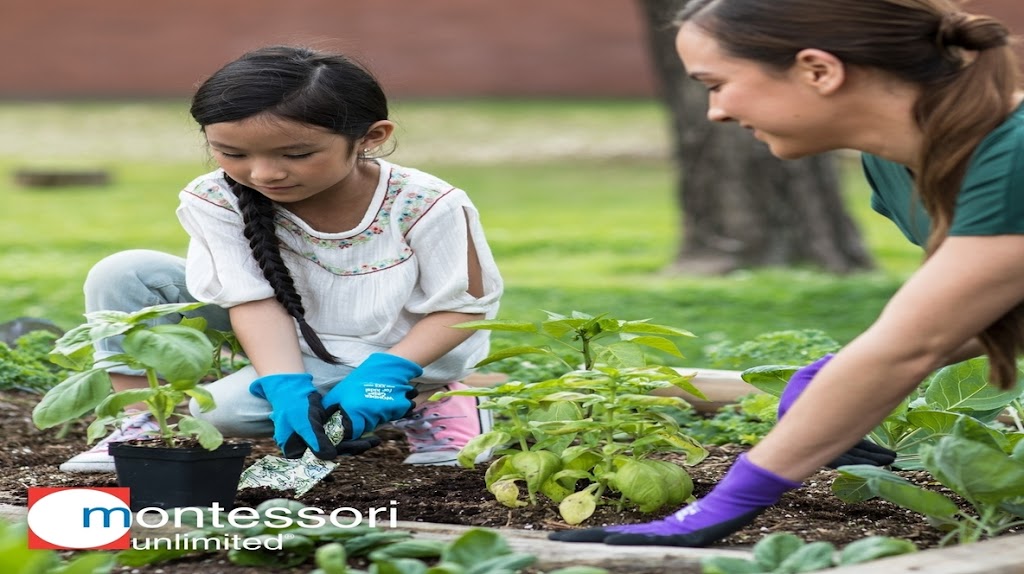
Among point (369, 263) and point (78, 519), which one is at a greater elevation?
point (369, 263)

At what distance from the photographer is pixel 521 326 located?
2.29 meters

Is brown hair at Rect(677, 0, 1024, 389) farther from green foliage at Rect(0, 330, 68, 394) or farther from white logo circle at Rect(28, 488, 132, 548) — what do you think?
green foliage at Rect(0, 330, 68, 394)

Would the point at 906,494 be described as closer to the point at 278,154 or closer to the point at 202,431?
the point at 202,431

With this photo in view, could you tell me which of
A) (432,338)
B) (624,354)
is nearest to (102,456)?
(432,338)

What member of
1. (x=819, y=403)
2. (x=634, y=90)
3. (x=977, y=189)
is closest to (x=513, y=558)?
(x=819, y=403)

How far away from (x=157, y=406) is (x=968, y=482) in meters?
1.33

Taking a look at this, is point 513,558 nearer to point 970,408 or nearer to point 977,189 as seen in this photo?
point 977,189

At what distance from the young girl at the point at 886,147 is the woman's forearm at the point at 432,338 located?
797 millimetres

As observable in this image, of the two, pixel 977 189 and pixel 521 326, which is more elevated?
pixel 977 189

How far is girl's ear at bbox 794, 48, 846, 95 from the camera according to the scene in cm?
195

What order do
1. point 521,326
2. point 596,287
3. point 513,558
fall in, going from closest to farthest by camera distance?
point 513,558, point 521,326, point 596,287

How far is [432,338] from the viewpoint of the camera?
2.72 metres

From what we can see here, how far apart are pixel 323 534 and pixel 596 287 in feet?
14.1

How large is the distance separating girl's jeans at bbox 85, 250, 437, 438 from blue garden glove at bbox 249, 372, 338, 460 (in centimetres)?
14
